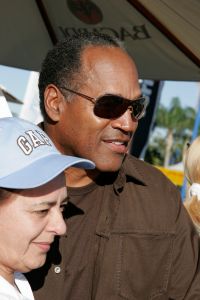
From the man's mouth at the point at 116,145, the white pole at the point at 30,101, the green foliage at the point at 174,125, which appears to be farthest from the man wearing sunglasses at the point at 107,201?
the green foliage at the point at 174,125

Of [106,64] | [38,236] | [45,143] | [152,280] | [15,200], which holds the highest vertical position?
[106,64]

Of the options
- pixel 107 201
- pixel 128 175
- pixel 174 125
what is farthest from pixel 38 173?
pixel 174 125

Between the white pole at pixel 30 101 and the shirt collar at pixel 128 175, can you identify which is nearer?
the shirt collar at pixel 128 175

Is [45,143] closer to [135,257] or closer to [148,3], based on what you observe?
[135,257]

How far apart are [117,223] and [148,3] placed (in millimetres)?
1746

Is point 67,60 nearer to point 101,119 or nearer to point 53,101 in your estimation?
point 53,101

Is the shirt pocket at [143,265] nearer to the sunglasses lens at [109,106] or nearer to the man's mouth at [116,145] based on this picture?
the man's mouth at [116,145]

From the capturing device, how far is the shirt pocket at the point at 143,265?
259 cm

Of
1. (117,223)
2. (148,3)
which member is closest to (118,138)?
(117,223)

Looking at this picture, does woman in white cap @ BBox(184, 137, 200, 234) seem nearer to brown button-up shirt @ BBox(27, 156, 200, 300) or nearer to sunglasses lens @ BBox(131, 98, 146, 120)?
brown button-up shirt @ BBox(27, 156, 200, 300)

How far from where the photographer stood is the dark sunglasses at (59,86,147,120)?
2.48 m

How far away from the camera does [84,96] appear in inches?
101

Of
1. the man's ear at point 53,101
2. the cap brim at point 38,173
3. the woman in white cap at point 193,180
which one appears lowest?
the woman in white cap at point 193,180

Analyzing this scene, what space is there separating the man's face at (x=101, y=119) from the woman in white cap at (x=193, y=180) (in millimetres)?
1233
